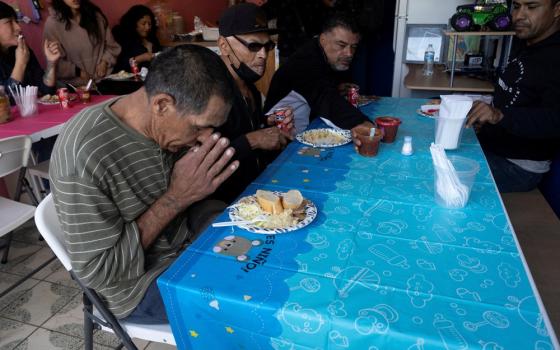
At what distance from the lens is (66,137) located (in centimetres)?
102

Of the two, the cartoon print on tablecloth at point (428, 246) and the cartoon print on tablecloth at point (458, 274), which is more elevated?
the cartoon print on tablecloth at point (428, 246)

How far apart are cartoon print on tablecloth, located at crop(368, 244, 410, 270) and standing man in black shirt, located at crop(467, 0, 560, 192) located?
108cm

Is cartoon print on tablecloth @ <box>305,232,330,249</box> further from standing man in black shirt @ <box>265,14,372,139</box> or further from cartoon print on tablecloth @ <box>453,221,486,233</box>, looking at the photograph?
standing man in black shirt @ <box>265,14,372,139</box>

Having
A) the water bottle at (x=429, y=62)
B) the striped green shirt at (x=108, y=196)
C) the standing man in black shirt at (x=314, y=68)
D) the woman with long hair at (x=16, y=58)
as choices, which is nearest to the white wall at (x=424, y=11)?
the water bottle at (x=429, y=62)

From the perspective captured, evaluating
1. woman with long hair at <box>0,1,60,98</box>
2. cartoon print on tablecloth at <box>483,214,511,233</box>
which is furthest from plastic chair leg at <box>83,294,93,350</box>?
woman with long hair at <box>0,1,60,98</box>

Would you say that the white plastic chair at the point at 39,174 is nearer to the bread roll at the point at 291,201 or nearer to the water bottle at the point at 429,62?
the bread roll at the point at 291,201

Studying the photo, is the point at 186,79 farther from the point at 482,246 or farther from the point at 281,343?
the point at 482,246

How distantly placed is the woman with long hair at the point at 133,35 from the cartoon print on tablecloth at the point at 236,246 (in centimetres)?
A: 366

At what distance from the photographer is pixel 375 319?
29.6 inches

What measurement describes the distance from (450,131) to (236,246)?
111cm

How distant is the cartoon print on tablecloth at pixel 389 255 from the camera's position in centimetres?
92

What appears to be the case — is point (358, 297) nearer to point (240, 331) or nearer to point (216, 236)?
point (240, 331)

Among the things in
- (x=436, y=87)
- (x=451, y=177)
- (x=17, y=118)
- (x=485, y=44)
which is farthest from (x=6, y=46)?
(x=485, y=44)

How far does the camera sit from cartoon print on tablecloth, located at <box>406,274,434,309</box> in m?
0.80
